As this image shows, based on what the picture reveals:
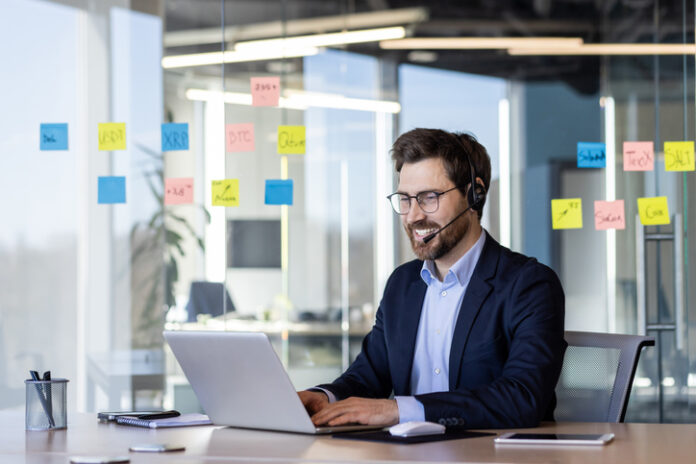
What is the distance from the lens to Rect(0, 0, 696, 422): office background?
430cm

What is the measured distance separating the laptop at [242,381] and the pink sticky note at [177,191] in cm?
234

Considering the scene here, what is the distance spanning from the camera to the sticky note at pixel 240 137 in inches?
168

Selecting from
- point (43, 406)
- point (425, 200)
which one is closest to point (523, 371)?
point (425, 200)

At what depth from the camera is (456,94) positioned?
4.64 metres

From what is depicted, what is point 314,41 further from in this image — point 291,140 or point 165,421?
point 165,421

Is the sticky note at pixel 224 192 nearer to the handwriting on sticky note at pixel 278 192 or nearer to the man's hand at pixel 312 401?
the handwriting on sticky note at pixel 278 192

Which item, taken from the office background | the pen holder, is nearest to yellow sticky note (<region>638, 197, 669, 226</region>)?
the office background

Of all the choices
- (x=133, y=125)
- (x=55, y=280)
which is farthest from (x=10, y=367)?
(x=133, y=125)

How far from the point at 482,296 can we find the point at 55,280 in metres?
2.61

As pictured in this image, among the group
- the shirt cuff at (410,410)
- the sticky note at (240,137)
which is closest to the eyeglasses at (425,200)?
the shirt cuff at (410,410)

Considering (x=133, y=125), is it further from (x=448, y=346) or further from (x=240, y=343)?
(x=240, y=343)

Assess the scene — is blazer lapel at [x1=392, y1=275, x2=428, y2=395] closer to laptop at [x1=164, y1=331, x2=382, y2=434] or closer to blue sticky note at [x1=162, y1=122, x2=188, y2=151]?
laptop at [x1=164, y1=331, x2=382, y2=434]

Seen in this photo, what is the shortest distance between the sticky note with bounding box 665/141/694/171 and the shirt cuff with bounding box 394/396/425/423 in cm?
257

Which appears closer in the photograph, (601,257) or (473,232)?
(473,232)
